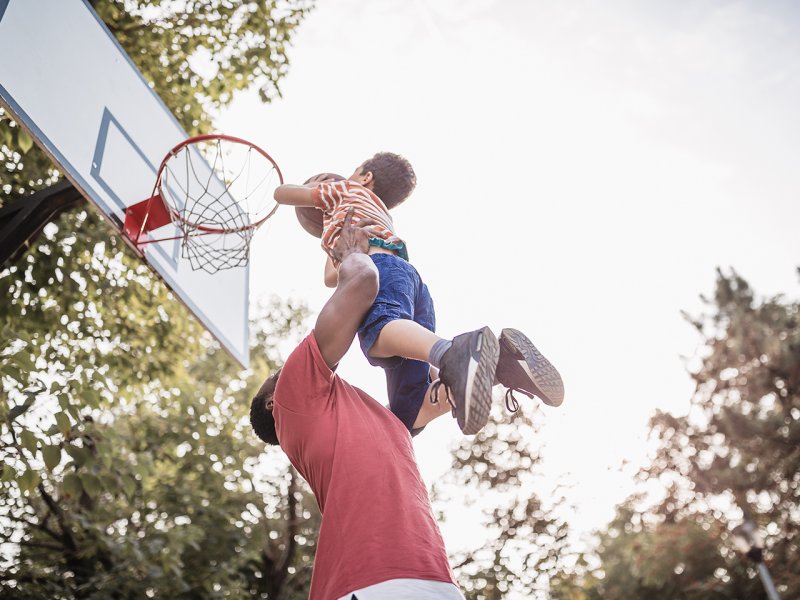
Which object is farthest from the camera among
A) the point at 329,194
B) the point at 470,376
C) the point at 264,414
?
the point at 329,194

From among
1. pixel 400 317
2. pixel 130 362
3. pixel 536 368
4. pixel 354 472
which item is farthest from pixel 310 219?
pixel 130 362

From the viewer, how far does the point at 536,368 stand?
2.59 m

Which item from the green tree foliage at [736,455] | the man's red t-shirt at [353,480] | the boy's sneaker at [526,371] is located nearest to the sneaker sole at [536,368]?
the boy's sneaker at [526,371]

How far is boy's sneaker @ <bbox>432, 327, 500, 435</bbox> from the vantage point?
224 centimetres

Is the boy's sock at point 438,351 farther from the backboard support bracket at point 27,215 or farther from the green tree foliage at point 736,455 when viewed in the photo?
the green tree foliage at point 736,455

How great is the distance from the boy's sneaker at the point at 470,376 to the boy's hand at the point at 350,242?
633 mm

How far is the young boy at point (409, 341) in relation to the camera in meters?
2.32

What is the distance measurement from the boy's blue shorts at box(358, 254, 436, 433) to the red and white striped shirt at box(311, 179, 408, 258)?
0.14 m

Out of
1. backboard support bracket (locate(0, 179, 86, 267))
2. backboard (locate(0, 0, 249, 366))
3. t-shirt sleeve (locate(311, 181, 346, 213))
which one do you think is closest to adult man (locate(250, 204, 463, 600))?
t-shirt sleeve (locate(311, 181, 346, 213))

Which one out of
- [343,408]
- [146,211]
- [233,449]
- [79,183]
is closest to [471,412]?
[343,408]

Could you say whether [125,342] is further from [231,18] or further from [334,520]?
[334,520]

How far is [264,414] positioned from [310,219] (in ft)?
4.40

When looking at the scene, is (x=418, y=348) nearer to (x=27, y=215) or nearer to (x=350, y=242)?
(x=350, y=242)

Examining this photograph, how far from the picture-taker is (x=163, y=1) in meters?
6.87
